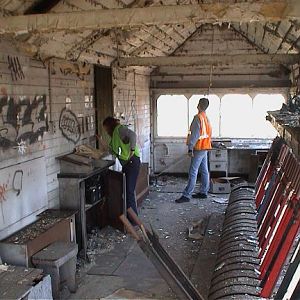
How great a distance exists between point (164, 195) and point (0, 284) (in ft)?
20.2

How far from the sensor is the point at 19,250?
15.6ft

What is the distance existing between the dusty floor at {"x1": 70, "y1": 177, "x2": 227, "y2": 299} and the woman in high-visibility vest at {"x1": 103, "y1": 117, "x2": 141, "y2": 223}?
2.59ft

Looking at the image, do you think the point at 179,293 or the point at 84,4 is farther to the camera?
the point at 84,4

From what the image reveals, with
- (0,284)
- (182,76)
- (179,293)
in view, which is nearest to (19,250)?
(0,284)

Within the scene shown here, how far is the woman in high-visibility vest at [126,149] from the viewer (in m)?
7.39

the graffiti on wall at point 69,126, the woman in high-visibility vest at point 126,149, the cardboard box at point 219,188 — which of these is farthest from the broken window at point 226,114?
the graffiti on wall at point 69,126

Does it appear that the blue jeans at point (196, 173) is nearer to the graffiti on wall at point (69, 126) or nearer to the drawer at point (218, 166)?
the drawer at point (218, 166)

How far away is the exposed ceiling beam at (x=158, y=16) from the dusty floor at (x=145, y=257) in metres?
2.93

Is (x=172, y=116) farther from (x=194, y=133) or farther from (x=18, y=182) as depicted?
(x=18, y=182)

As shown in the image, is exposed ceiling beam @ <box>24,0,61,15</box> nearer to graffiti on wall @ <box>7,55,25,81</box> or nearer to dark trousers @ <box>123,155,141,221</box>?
graffiti on wall @ <box>7,55,25,81</box>

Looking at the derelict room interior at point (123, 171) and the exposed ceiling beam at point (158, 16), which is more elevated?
the exposed ceiling beam at point (158, 16)

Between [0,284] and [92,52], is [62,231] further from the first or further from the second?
[92,52]

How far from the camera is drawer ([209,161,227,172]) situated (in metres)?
11.2

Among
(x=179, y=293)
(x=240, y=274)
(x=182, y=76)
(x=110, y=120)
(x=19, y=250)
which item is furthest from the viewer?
(x=182, y=76)
